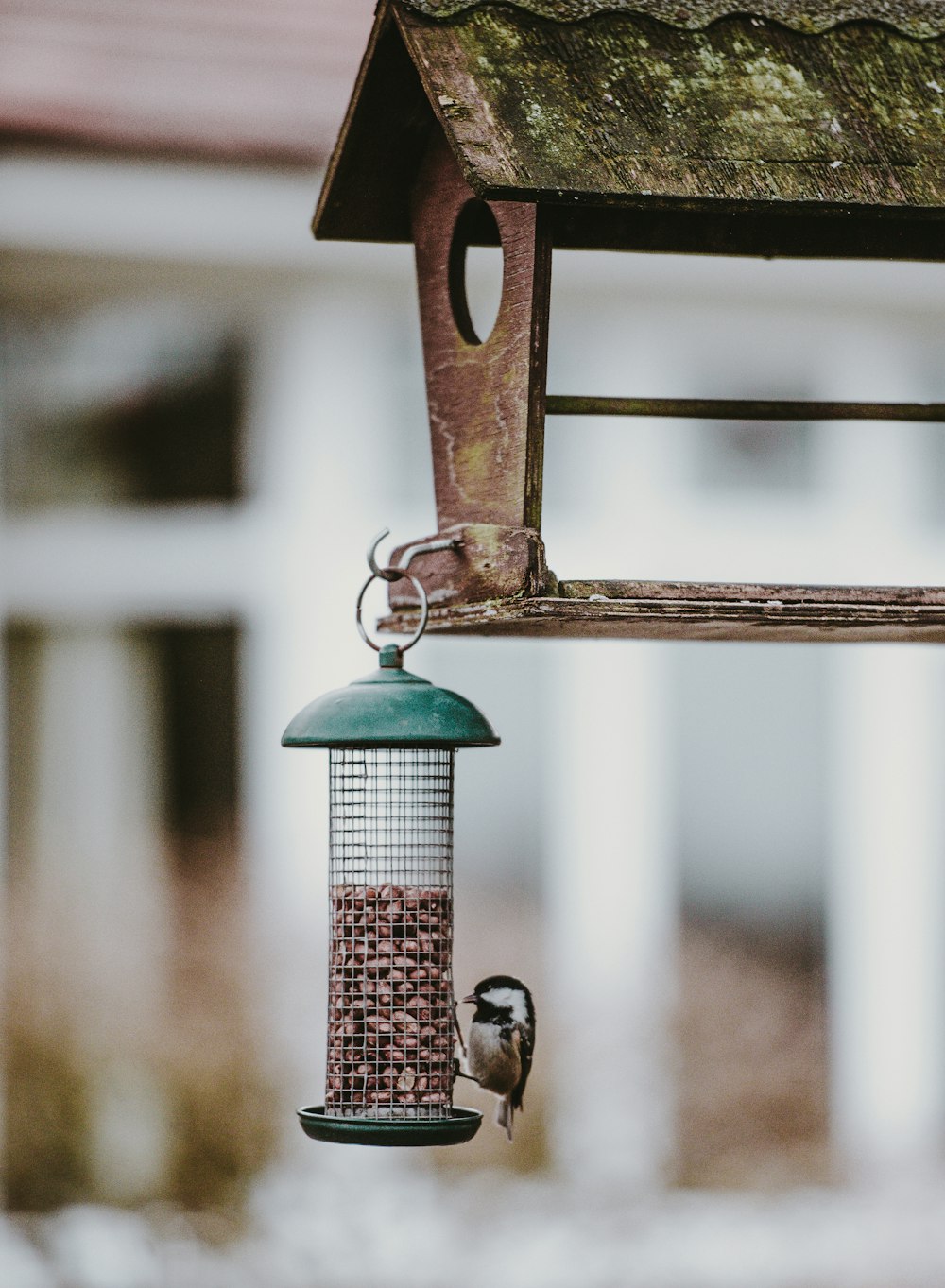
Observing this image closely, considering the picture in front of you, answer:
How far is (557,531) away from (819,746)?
46.4 inches

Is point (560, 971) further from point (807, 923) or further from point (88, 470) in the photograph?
point (88, 470)

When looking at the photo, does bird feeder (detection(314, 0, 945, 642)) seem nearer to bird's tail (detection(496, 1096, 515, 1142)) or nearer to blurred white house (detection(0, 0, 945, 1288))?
bird's tail (detection(496, 1096, 515, 1142))

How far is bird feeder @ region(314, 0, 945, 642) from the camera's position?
245cm

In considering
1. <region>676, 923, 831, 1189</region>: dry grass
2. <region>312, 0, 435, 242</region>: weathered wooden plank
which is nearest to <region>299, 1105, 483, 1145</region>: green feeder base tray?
<region>312, 0, 435, 242</region>: weathered wooden plank

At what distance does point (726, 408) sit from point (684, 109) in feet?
1.31

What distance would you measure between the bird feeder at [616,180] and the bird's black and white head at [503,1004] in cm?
61

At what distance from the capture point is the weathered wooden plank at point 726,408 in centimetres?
270

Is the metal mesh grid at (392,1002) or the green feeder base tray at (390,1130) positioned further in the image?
the metal mesh grid at (392,1002)

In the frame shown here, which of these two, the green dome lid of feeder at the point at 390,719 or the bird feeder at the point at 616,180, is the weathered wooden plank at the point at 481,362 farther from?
the green dome lid of feeder at the point at 390,719

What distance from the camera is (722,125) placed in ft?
8.44

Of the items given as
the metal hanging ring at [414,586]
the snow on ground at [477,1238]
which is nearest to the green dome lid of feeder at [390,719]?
the metal hanging ring at [414,586]

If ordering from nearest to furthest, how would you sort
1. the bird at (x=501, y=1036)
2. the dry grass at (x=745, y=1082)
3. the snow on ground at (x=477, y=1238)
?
the bird at (x=501, y=1036) → the snow on ground at (x=477, y=1238) → the dry grass at (x=745, y=1082)

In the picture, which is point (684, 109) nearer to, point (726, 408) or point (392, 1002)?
point (726, 408)

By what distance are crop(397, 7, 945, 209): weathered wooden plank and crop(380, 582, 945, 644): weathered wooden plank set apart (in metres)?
0.47
